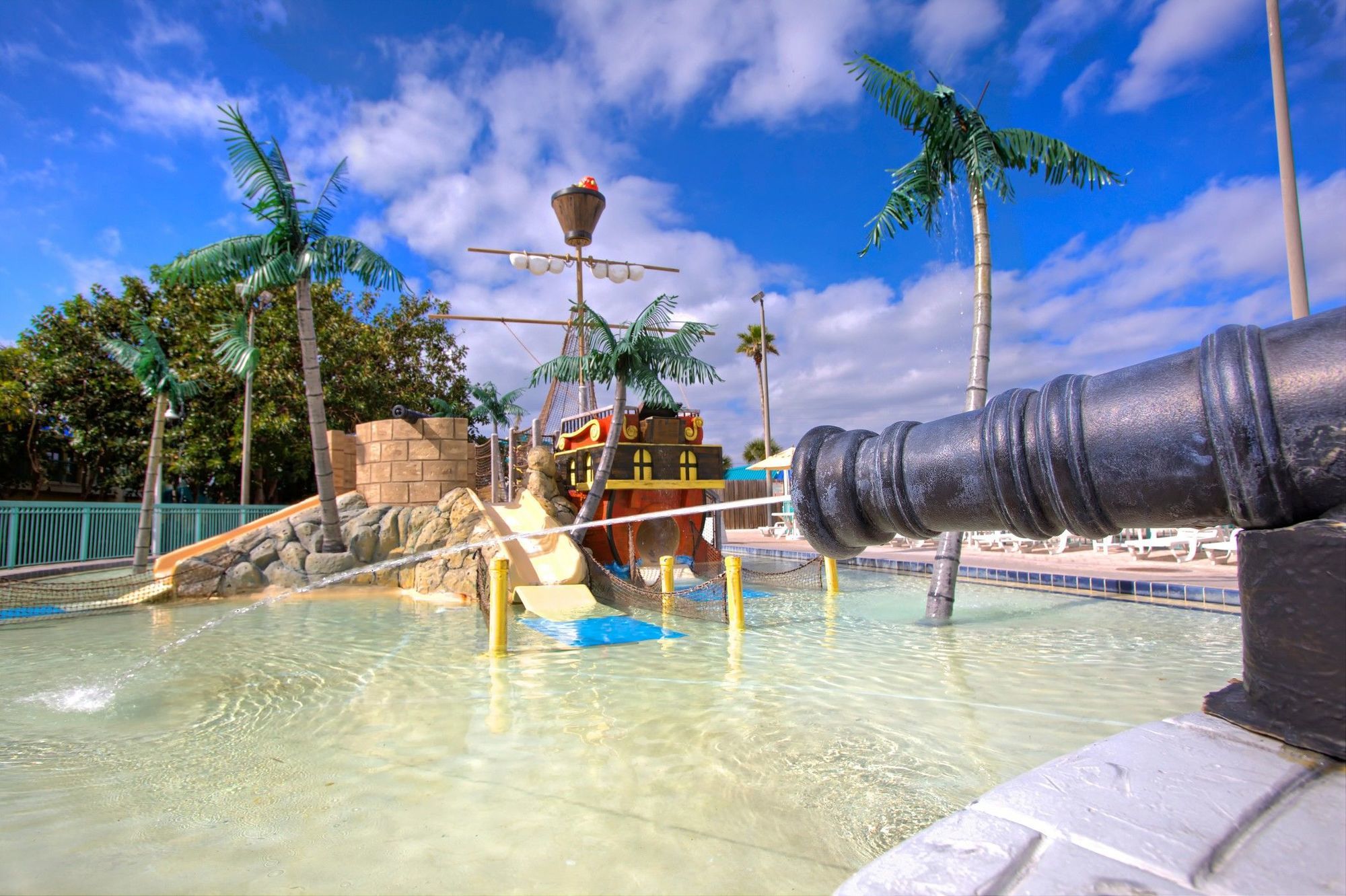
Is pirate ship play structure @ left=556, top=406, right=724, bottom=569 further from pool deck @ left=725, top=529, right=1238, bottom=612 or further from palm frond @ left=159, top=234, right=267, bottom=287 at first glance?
palm frond @ left=159, top=234, right=267, bottom=287

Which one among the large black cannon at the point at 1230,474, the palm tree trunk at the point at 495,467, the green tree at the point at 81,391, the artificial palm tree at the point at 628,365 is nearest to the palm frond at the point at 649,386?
the artificial palm tree at the point at 628,365

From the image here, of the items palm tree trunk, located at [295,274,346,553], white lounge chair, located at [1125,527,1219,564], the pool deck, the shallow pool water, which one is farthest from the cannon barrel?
palm tree trunk, located at [295,274,346,553]

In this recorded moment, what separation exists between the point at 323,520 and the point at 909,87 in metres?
12.2

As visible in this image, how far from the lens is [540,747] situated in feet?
14.9

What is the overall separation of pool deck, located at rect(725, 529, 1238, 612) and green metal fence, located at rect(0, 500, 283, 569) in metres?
15.3

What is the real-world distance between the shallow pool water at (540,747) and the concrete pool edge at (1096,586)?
2.28 ft

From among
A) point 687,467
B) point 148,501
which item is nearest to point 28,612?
point 148,501

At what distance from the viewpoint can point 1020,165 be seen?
9.09 metres

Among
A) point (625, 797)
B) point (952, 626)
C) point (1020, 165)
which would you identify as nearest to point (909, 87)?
point (1020, 165)

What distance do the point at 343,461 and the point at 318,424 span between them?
3847 mm

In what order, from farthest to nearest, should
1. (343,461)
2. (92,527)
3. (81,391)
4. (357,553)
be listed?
(81,391)
(343,461)
(92,527)
(357,553)

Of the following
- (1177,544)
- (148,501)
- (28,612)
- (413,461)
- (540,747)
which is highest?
(413,461)

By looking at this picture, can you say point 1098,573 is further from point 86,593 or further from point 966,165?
point 86,593

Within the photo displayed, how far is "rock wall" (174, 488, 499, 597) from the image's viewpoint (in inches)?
503
